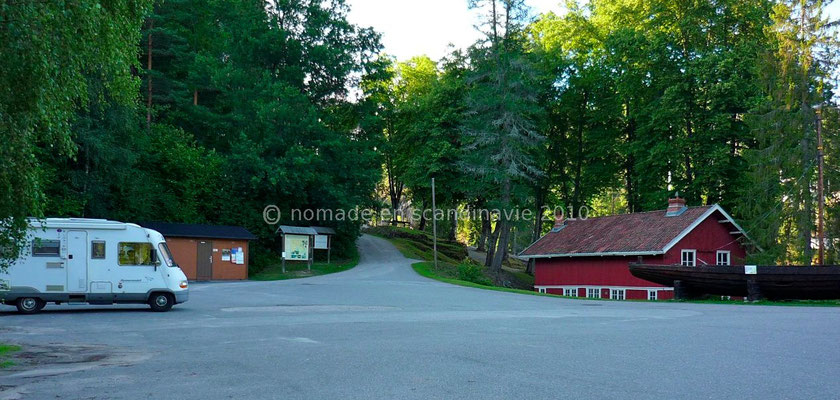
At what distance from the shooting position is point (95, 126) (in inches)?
1315

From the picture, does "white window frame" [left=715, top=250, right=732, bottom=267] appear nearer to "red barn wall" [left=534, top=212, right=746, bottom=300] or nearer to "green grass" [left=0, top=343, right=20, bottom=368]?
"red barn wall" [left=534, top=212, right=746, bottom=300]

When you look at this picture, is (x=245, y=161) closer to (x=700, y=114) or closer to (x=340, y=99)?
(x=340, y=99)

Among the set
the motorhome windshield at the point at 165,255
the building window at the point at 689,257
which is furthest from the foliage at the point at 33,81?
the building window at the point at 689,257

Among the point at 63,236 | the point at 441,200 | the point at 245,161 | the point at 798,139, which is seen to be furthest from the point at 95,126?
the point at 798,139

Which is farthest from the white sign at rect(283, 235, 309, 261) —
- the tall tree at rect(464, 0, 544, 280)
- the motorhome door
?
the motorhome door

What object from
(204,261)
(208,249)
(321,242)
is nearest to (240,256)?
(208,249)

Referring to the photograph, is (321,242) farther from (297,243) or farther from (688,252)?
(688,252)

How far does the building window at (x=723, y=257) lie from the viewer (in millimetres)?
38219

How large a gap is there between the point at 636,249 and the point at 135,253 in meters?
26.5

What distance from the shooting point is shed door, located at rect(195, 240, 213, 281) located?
121ft

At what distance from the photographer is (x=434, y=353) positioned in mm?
10445

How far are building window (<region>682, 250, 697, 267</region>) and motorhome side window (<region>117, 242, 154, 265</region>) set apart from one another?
27816 millimetres

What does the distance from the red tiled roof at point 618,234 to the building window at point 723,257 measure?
2895 millimetres

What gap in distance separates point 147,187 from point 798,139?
112ft
